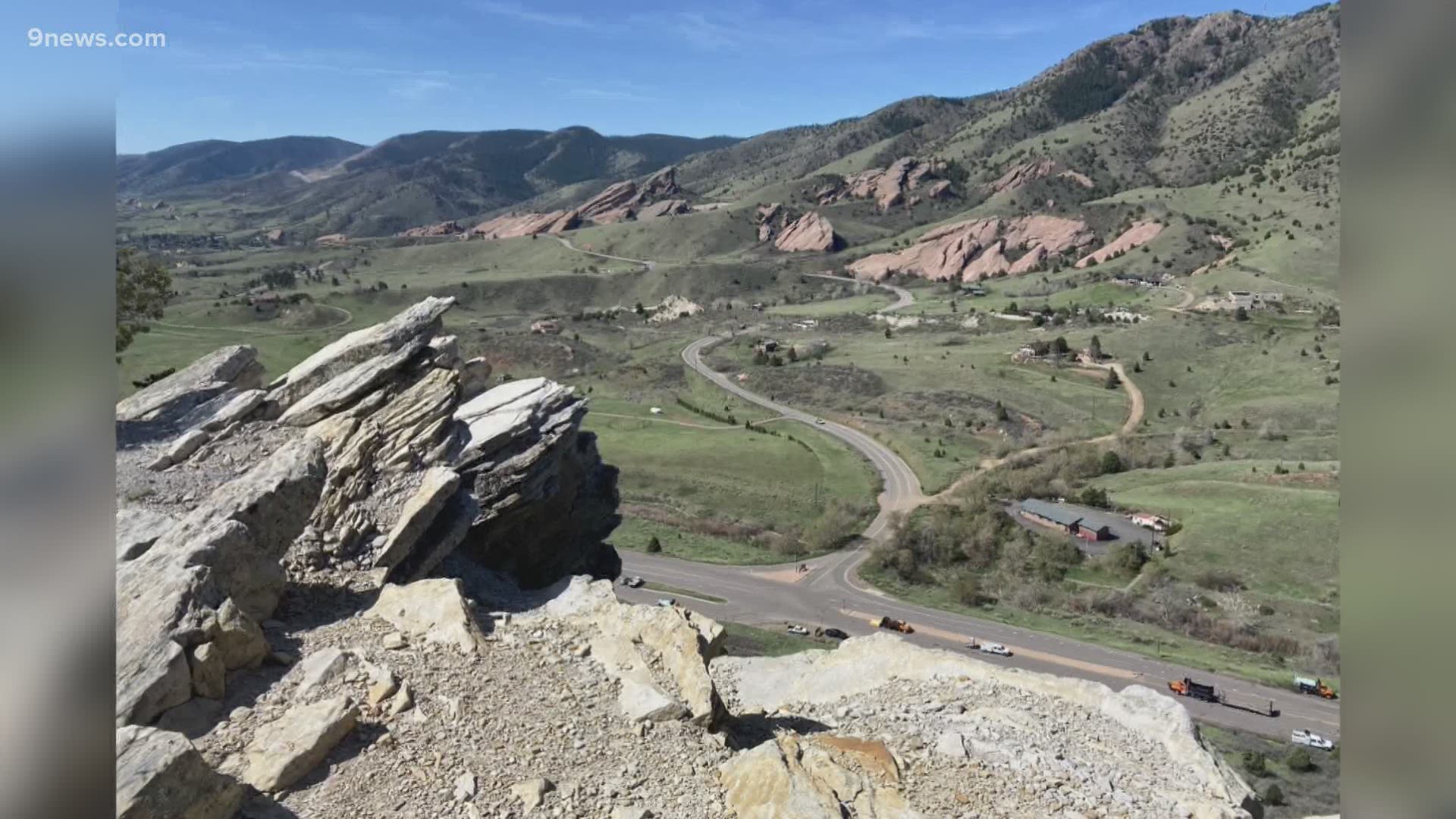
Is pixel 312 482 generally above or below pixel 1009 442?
above

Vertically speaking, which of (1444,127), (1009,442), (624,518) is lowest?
(624,518)

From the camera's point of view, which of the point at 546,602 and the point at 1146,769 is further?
the point at 546,602

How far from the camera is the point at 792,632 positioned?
39406 mm

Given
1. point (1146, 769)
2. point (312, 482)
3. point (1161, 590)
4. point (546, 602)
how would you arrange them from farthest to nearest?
point (1161, 590) → point (546, 602) → point (312, 482) → point (1146, 769)

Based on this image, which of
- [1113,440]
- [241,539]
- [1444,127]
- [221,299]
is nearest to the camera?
[1444,127]

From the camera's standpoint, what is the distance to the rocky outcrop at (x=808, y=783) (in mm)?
10906

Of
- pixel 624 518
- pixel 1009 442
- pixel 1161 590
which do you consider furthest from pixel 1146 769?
pixel 1009 442

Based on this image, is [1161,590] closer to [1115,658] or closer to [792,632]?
[1115,658]

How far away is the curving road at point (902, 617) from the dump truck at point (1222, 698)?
222 mm

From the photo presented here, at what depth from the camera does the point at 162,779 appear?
7.56 metres

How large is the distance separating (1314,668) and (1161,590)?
776 cm

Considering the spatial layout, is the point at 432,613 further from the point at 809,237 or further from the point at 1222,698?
the point at 809,237

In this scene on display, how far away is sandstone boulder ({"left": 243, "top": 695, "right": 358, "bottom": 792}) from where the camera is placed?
979cm

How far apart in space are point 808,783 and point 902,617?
32.2 meters
